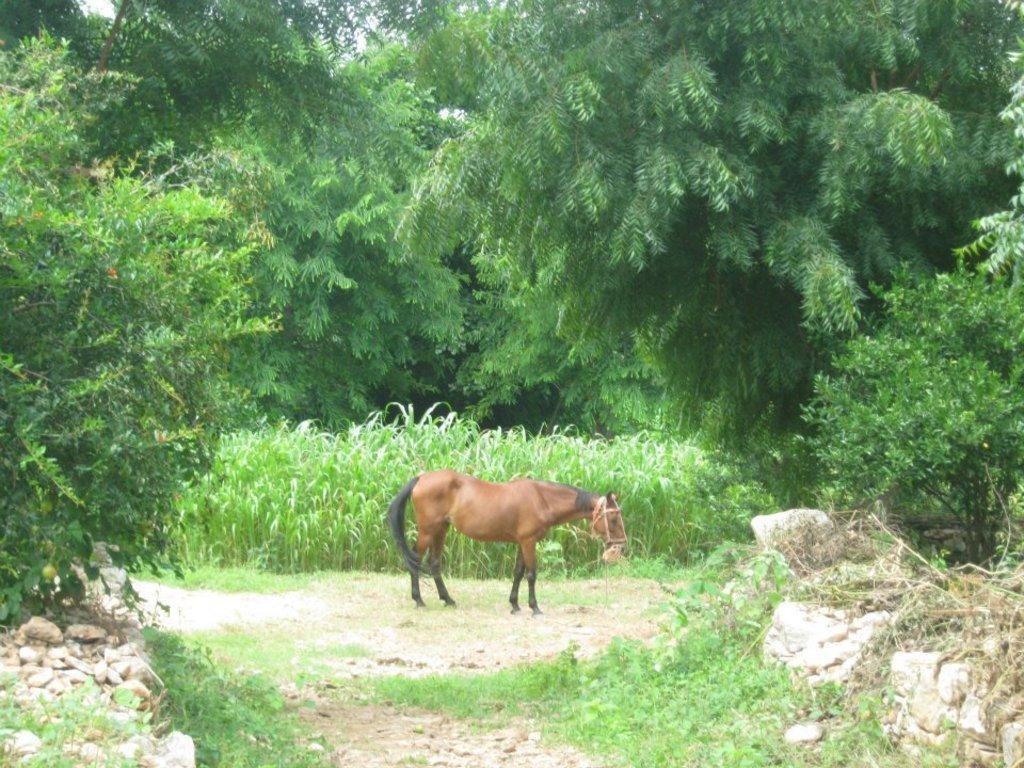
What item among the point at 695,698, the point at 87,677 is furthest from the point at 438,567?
the point at 87,677

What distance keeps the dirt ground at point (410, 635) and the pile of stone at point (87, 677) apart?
37.9 inches

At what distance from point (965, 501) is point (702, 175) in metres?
2.97

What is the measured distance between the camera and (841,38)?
9.87 m

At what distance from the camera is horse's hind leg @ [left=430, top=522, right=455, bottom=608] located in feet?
39.0

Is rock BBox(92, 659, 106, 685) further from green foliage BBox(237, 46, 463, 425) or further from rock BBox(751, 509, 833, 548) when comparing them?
green foliage BBox(237, 46, 463, 425)

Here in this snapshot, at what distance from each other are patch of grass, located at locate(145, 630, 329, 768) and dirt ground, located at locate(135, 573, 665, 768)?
8.9 inches

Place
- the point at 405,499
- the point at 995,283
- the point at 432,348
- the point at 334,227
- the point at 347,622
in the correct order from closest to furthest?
the point at 995,283 → the point at 347,622 → the point at 405,499 → the point at 334,227 → the point at 432,348

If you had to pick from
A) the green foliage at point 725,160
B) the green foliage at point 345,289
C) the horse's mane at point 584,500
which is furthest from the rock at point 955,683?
the green foliage at point 345,289

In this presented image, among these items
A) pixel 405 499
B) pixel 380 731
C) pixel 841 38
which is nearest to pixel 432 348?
pixel 405 499

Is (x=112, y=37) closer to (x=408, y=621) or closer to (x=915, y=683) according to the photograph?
(x=408, y=621)

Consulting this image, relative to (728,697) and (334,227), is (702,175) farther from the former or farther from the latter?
(334,227)

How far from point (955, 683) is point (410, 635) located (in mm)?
5644

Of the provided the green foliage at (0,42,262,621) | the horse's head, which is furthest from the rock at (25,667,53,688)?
the horse's head

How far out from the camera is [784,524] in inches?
343
